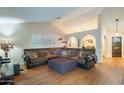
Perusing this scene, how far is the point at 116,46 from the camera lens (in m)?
7.92

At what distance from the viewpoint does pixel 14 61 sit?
332 centimetres

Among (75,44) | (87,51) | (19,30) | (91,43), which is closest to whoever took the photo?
(19,30)

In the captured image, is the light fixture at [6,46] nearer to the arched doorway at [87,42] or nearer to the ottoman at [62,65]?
the ottoman at [62,65]

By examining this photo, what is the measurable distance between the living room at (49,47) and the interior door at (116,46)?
2.74 metres

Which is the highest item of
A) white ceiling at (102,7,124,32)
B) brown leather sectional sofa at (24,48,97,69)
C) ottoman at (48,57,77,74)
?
white ceiling at (102,7,124,32)

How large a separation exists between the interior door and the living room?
2.74 meters

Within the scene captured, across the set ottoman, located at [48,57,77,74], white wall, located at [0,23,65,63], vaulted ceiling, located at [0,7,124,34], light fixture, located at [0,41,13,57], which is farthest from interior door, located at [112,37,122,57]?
light fixture, located at [0,41,13,57]

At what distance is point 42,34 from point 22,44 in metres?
0.76

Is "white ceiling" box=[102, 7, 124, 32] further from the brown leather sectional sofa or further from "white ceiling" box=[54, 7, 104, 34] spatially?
the brown leather sectional sofa

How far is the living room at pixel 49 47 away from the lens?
9.89 feet

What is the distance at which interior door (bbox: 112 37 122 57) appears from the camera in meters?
7.79

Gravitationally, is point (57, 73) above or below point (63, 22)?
below
